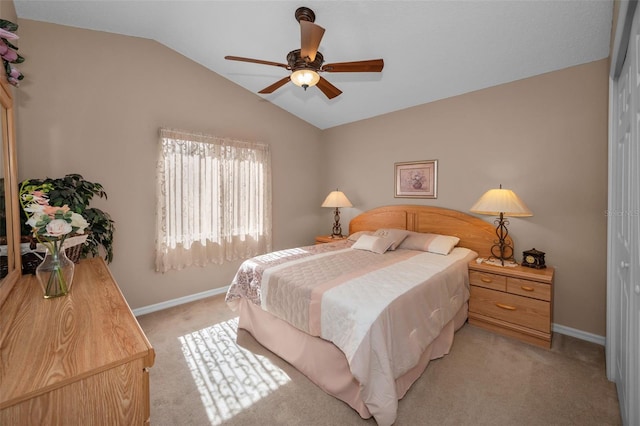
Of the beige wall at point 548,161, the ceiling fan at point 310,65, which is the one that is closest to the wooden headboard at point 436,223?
the beige wall at point 548,161

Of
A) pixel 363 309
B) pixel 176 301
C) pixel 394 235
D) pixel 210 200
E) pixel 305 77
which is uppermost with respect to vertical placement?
pixel 305 77

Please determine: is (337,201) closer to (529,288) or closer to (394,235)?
(394,235)

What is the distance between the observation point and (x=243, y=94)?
380cm

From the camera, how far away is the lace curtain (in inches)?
126

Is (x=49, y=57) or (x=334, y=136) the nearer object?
(x=49, y=57)

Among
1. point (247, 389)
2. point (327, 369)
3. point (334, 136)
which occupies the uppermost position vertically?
point (334, 136)

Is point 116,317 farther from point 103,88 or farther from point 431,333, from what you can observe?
point 103,88

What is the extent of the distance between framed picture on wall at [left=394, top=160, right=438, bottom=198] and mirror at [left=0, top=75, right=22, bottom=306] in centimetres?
371

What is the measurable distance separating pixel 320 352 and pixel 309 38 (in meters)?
2.11

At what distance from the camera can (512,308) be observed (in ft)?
8.25

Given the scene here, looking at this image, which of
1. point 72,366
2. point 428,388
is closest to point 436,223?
point 428,388

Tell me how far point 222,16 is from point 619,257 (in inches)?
145

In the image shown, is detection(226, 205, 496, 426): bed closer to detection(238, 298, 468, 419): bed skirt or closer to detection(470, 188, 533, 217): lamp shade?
detection(238, 298, 468, 419): bed skirt

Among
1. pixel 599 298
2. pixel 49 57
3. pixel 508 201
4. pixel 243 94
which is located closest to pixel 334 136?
pixel 243 94
